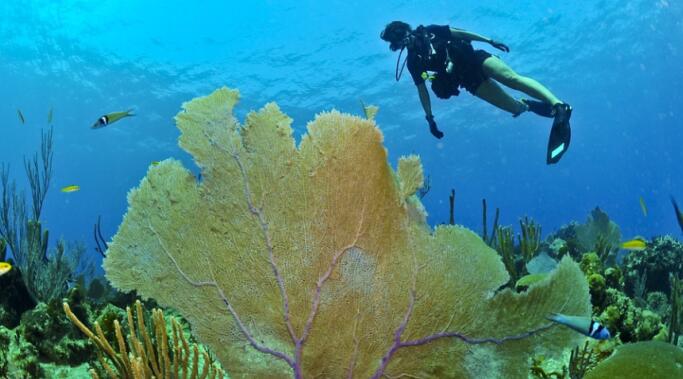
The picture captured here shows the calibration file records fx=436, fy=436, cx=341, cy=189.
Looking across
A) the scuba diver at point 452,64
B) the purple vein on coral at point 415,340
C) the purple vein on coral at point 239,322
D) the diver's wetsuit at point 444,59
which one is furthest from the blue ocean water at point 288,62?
the purple vein on coral at point 239,322

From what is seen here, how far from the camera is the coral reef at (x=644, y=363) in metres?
3.11

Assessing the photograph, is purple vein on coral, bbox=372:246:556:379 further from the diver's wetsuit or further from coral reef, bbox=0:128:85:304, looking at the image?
the diver's wetsuit

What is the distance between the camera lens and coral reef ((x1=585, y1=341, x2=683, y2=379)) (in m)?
3.11

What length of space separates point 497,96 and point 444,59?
1549 millimetres

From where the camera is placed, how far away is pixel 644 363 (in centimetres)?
318

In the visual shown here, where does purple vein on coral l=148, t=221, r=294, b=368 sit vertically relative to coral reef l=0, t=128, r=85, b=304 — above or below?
below

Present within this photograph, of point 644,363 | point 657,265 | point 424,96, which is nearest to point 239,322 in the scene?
point 644,363

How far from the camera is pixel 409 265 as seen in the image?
2.58 m

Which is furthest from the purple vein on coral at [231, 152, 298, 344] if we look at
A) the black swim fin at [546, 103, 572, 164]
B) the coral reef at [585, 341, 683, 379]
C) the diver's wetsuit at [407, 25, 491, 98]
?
the black swim fin at [546, 103, 572, 164]

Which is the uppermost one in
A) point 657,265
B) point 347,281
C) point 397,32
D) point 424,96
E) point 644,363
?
point 397,32

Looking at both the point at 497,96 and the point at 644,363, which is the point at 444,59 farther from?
the point at 644,363

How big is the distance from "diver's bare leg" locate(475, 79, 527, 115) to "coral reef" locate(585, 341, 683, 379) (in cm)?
663

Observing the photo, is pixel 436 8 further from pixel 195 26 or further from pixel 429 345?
pixel 429 345

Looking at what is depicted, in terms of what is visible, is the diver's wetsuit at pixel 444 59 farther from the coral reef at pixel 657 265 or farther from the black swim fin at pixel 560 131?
the coral reef at pixel 657 265
